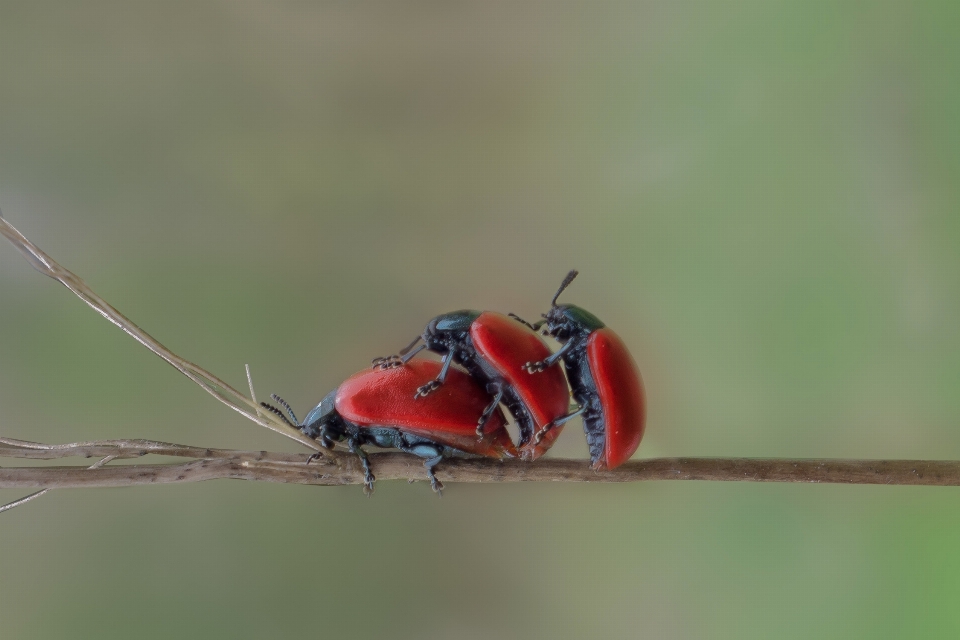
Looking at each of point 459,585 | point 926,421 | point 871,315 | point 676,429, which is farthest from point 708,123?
point 459,585

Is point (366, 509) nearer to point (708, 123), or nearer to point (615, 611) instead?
point (615, 611)

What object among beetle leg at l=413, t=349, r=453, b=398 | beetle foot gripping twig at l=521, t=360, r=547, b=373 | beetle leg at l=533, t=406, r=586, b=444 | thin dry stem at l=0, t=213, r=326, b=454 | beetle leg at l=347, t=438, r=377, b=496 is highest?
thin dry stem at l=0, t=213, r=326, b=454

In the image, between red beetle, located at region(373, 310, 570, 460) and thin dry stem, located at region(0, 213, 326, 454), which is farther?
red beetle, located at region(373, 310, 570, 460)

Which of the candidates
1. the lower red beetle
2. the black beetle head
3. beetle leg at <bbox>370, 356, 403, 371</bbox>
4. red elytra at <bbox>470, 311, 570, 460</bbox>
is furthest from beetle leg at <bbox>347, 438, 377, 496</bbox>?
the black beetle head

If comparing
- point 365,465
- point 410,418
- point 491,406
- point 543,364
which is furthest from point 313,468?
point 543,364

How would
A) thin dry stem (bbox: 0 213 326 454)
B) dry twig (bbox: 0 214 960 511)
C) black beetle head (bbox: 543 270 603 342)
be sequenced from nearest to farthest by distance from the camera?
thin dry stem (bbox: 0 213 326 454)
dry twig (bbox: 0 214 960 511)
black beetle head (bbox: 543 270 603 342)

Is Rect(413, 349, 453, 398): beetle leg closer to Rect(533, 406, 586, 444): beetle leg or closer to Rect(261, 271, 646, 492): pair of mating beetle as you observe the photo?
Rect(261, 271, 646, 492): pair of mating beetle

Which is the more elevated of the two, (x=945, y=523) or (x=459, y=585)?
(x=459, y=585)

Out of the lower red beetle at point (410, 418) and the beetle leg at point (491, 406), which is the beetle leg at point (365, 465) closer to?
the lower red beetle at point (410, 418)
